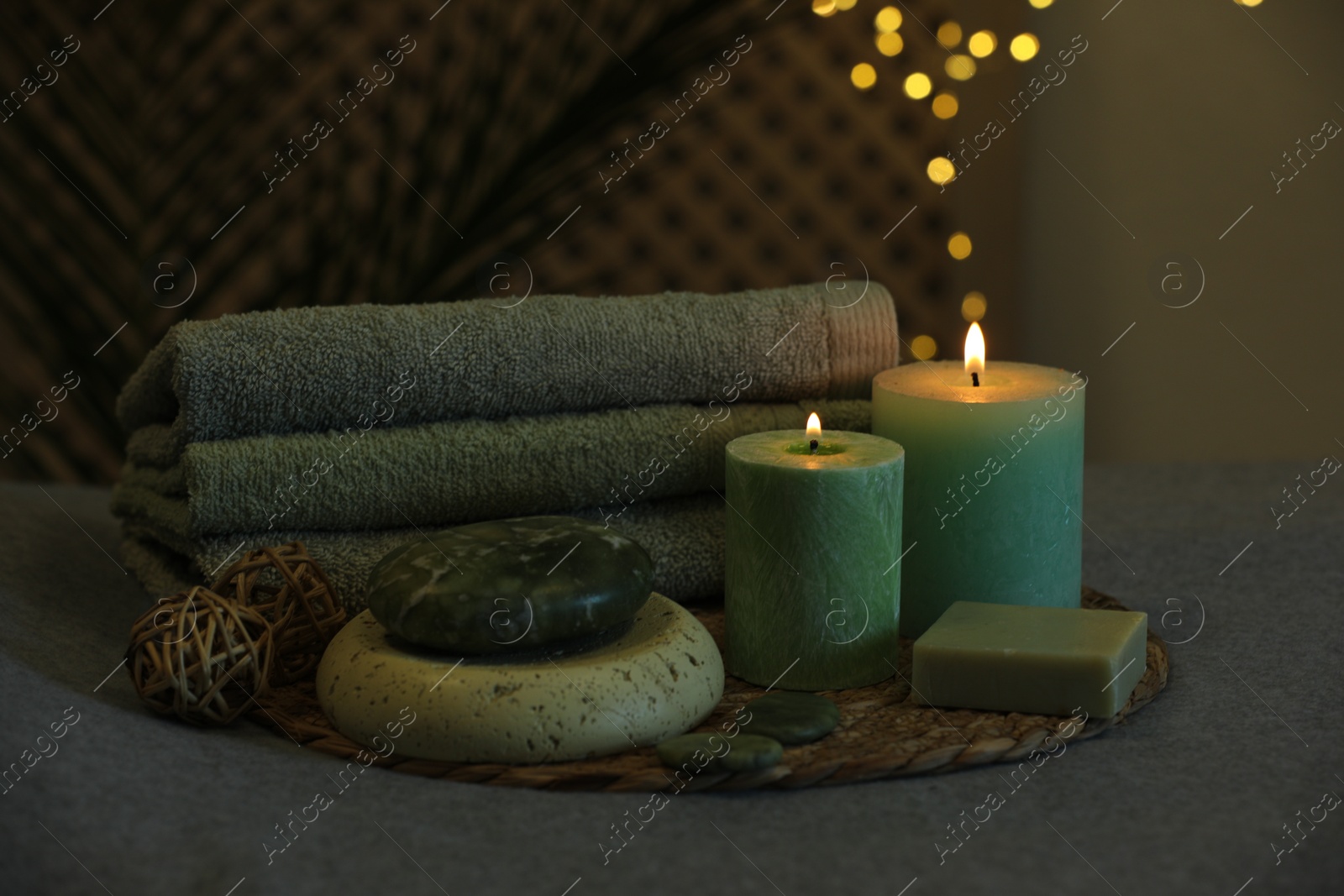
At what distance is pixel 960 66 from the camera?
1.79 m

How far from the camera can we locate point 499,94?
51.3 inches

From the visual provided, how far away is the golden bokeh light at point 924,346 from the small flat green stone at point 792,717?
124cm

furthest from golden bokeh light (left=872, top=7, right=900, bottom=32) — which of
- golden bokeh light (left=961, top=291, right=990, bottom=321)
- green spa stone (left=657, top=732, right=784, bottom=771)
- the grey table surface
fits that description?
green spa stone (left=657, top=732, right=784, bottom=771)

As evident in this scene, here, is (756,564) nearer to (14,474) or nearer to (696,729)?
(696,729)

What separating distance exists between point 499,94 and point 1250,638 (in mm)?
937

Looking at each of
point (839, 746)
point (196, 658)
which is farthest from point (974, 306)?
point (196, 658)

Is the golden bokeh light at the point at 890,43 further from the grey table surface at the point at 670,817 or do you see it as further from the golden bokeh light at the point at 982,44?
the grey table surface at the point at 670,817

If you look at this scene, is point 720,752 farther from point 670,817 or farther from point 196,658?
point 196,658

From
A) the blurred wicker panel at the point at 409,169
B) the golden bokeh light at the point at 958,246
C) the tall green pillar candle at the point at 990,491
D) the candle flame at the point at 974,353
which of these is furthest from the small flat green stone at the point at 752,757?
the golden bokeh light at the point at 958,246

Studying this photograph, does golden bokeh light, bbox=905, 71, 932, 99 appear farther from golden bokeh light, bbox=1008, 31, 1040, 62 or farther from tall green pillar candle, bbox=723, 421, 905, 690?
tall green pillar candle, bbox=723, 421, 905, 690

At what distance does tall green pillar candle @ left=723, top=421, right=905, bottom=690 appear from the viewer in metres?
0.67

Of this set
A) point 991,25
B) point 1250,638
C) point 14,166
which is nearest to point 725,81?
point 991,25

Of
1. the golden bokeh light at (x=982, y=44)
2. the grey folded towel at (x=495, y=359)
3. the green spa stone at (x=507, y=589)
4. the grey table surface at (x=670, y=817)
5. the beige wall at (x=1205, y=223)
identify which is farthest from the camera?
the golden bokeh light at (x=982, y=44)

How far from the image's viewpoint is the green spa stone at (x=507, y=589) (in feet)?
1.93
